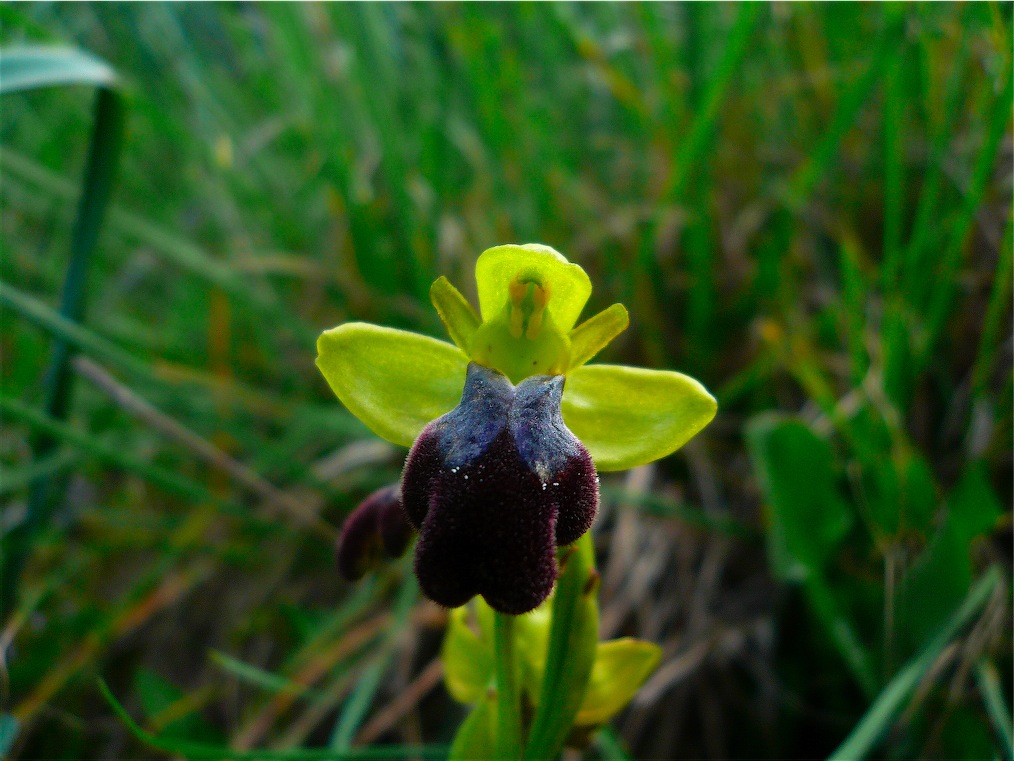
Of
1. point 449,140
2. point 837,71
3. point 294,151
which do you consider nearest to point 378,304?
point 449,140

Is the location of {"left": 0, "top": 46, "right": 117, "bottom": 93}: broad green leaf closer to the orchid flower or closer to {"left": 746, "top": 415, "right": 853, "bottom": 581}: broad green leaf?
the orchid flower

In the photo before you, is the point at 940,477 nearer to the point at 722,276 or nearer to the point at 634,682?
the point at 722,276

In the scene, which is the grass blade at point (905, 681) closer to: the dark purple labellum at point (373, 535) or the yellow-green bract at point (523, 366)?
the yellow-green bract at point (523, 366)

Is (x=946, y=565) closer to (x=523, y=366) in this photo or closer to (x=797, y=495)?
(x=797, y=495)

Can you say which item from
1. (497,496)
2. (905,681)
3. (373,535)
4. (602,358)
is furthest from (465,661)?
(602,358)

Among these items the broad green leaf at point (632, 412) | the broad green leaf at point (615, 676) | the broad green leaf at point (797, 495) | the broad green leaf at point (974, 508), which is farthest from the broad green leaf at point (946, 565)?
the broad green leaf at point (632, 412)

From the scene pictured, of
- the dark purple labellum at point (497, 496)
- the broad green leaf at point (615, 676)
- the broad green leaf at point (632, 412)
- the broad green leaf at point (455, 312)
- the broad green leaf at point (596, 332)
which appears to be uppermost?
the broad green leaf at point (455, 312)

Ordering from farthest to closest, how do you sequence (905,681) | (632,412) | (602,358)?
(602,358) < (905,681) < (632,412)
